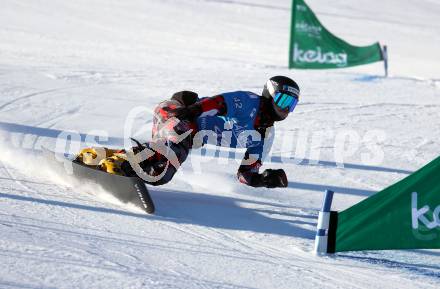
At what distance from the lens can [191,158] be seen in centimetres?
846

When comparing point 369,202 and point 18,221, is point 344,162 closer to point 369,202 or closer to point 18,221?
point 369,202

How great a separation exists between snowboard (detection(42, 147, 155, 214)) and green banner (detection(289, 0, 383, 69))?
9476mm

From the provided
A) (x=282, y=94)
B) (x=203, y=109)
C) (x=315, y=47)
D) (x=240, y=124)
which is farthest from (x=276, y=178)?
(x=315, y=47)

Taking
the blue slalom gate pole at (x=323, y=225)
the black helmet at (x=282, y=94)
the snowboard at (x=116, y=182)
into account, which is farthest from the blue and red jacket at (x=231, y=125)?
the blue slalom gate pole at (x=323, y=225)

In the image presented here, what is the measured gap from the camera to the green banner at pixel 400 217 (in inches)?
201

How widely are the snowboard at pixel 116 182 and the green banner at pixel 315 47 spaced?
373 inches

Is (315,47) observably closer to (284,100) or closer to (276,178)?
(284,100)

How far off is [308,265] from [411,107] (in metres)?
8.37

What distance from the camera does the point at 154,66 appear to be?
15.1 m

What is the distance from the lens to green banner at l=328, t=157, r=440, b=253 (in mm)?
5111

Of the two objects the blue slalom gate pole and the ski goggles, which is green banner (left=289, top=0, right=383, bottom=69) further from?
the blue slalom gate pole

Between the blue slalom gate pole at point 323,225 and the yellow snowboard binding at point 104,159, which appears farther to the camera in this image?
the yellow snowboard binding at point 104,159

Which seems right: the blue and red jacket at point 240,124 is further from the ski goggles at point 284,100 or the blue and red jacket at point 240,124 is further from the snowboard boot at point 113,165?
the snowboard boot at point 113,165

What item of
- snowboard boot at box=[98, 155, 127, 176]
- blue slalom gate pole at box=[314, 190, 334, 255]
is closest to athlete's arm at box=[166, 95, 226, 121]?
snowboard boot at box=[98, 155, 127, 176]
